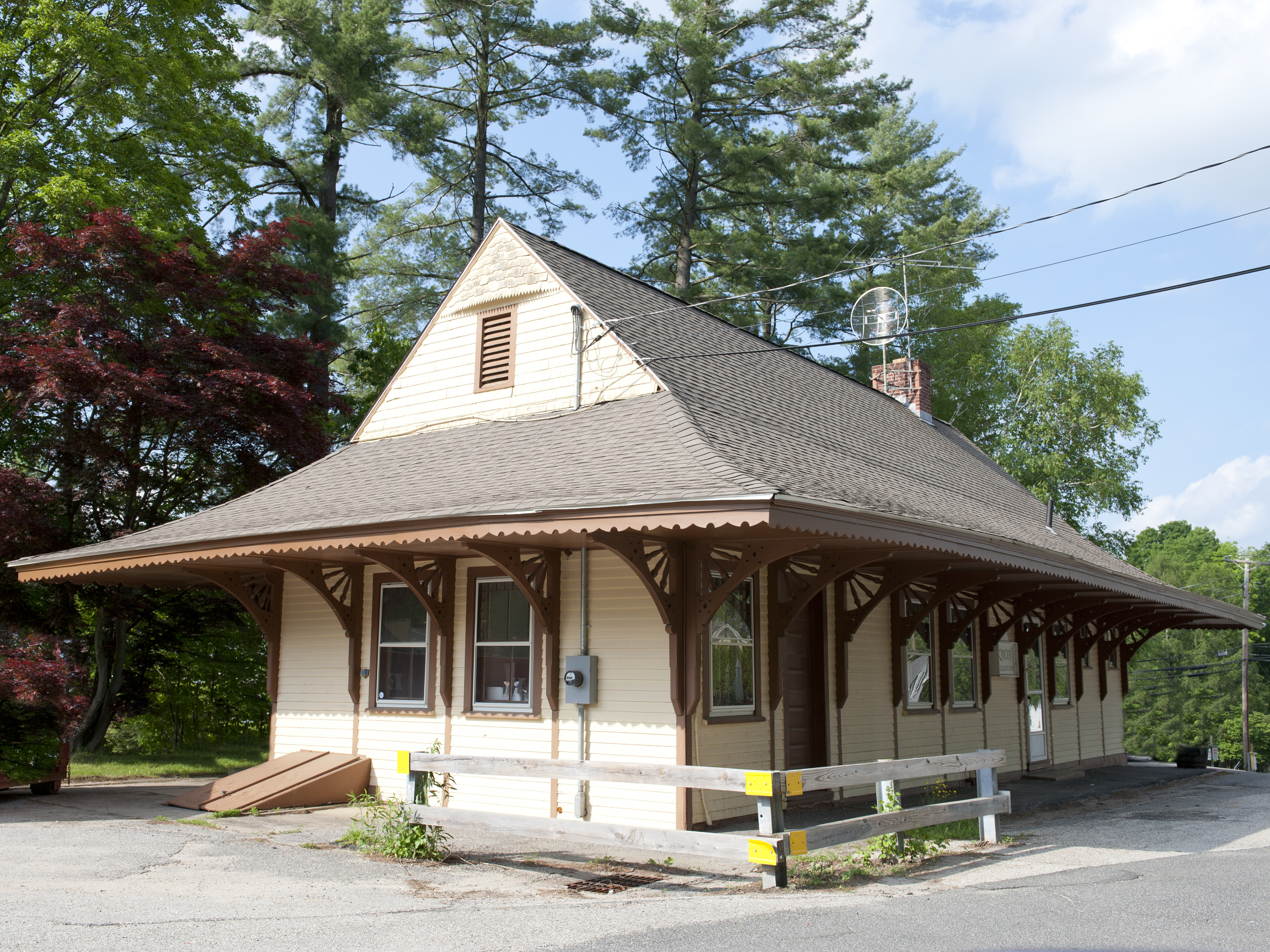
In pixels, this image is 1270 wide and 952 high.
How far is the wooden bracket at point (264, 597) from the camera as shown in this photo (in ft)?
41.4

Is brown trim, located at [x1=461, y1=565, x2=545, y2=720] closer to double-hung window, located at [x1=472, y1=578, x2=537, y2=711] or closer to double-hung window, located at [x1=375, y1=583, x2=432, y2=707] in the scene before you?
double-hung window, located at [x1=472, y1=578, x2=537, y2=711]

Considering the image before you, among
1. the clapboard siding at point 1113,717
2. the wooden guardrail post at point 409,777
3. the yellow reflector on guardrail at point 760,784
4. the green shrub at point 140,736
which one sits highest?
the yellow reflector on guardrail at point 760,784

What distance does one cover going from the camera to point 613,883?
736cm

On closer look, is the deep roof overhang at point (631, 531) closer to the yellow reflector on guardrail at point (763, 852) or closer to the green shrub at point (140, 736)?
the yellow reflector on guardrail at point (763, 852)

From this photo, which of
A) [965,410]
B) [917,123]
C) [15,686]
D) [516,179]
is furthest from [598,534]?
[917,123]

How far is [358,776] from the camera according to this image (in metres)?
11.6

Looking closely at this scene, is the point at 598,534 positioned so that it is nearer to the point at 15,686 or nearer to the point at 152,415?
the point at 15,686

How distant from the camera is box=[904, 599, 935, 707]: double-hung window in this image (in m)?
13.0

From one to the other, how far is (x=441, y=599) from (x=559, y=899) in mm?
4697

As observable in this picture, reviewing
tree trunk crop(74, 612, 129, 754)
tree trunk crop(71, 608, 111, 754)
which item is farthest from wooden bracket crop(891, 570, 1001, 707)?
tree trunk crop(71, 608, 111, 754)

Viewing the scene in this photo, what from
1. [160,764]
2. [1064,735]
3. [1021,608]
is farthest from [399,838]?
[1064,735]

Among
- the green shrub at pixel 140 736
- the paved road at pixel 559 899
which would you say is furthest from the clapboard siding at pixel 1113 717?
the green shrub at pixel 140 736

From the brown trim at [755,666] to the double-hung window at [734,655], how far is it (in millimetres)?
18

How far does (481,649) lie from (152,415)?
8.09 meters
